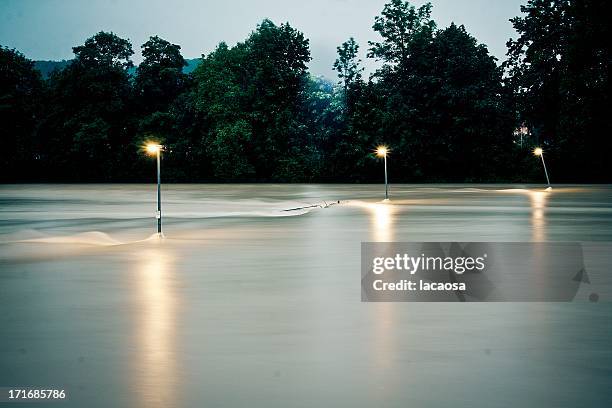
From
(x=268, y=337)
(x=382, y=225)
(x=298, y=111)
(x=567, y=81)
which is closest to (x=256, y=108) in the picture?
(x=298, y=111)

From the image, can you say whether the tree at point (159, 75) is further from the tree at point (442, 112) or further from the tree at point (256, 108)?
the tree at point (442, 112)

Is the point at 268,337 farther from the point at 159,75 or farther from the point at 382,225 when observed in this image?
the point at 159,75

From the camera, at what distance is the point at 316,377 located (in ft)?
26.5

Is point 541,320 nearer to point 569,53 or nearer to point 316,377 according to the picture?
point 316,377

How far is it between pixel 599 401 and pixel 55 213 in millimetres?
35054

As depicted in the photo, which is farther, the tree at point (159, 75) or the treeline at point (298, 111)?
the tree at point (159, 75)

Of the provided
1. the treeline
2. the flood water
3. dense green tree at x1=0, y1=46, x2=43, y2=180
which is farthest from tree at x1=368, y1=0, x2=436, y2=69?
the flood water

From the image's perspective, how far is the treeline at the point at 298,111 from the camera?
90.0 meters

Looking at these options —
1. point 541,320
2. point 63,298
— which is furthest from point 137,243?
point 541,320

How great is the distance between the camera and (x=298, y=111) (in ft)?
317

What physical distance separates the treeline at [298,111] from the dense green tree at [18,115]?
0.16 meters

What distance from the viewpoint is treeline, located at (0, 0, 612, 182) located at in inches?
3543

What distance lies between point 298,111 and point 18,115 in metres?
34.5

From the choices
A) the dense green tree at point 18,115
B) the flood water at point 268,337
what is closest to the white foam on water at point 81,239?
the flood water at point 268,337
